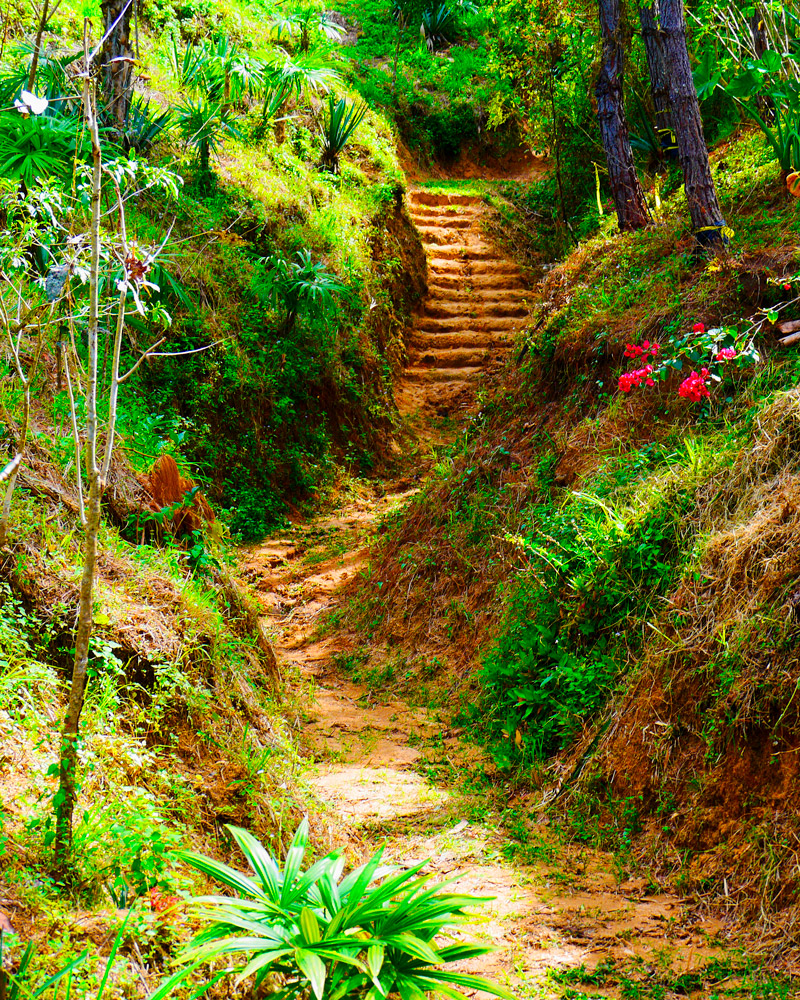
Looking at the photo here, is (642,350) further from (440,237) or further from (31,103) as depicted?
(440,237)

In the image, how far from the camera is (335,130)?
37.1ft

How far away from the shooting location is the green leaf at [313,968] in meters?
2.04

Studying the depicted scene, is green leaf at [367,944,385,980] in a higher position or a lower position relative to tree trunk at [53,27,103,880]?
lower

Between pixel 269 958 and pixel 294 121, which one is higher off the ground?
pixel 294 121

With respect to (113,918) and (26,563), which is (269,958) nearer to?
(113,918)

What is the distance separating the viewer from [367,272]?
429 inches

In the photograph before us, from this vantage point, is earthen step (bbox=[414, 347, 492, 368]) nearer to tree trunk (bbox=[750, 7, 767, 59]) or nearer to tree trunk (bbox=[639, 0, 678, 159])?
tree trunk (bbox=[639, 0, 678, 159])

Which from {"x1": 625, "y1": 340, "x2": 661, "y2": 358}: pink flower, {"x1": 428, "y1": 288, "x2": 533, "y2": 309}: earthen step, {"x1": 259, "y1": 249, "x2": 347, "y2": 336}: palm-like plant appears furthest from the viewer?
{"x1": 428, "y1": 288, "x2": 533, "y2": 309}: earthen step

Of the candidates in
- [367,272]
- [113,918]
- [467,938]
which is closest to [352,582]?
[467,938]

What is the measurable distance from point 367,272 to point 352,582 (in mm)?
5471

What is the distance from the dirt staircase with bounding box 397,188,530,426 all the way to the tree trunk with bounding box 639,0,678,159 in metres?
2.92

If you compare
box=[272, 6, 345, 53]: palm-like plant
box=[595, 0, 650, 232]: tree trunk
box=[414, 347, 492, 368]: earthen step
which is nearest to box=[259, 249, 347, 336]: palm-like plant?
box=[414, 347, 492, 368]: earthen step

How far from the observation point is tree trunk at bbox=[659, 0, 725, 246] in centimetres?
575

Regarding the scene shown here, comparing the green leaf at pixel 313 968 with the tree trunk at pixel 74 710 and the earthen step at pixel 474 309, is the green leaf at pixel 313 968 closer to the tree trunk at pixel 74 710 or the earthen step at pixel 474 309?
the tree trunk at pixel 74 710
